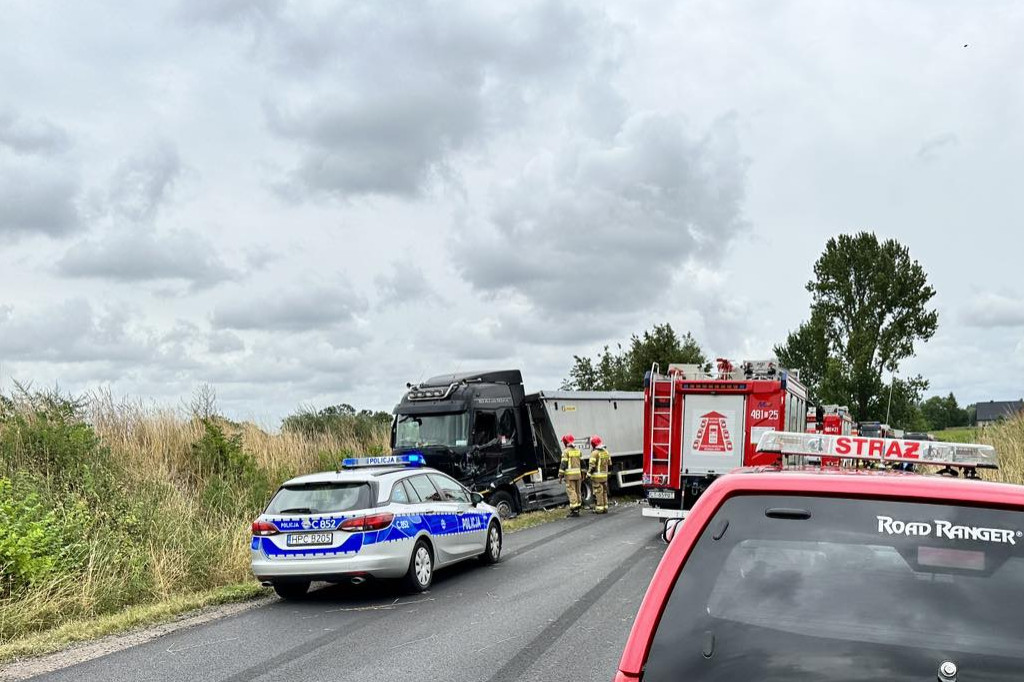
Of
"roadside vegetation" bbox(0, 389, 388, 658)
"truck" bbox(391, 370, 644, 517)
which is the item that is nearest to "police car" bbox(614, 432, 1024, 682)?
"roadside vegetation" bbox(0, 389, 388, 658)

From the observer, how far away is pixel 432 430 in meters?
20.4

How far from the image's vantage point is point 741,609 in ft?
9.31

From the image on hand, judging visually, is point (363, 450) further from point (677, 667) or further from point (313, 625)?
point (677, 667)

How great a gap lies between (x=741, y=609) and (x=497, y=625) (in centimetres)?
658

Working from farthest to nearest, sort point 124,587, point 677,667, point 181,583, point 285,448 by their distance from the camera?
point 285,448, point 181,583, point 124,587, point 677,667

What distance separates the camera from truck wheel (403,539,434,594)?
11188 millimetres

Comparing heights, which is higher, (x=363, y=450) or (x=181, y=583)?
(x=363, y=450)

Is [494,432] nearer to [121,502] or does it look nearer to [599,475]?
[599,475]

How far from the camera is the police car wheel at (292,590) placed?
37.6ft

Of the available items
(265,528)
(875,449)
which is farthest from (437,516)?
(875,449)

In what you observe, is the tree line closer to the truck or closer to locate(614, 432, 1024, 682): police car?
the truck

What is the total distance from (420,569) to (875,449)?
7936 mm

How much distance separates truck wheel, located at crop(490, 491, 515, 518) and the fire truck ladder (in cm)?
432

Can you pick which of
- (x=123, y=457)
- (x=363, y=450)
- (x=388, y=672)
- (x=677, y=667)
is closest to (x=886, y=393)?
(x=363, y=450)
